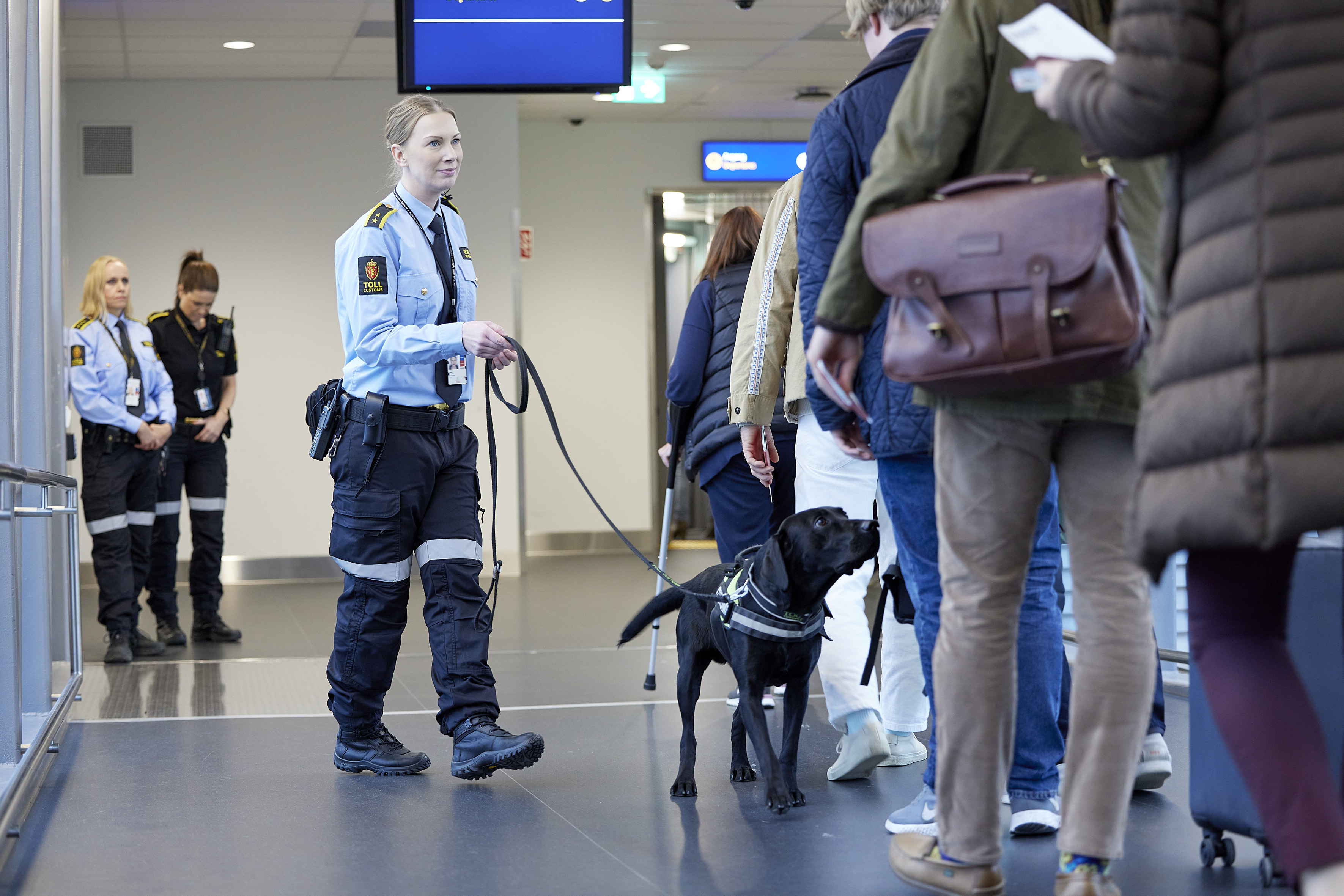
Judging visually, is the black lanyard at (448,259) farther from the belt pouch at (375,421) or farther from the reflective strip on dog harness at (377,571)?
the reflective strip on dog harness at (377,571)

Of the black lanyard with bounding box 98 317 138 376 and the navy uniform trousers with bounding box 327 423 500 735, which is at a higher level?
the black lanyard with bounding box 98 317 138 376

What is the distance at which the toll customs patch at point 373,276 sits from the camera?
125 inches

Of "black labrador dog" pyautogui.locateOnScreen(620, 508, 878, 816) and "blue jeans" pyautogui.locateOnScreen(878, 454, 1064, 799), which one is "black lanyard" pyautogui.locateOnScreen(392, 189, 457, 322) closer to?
"black labrador dog" pyautogui.locateOnScreen(620, 508, 878, 816)

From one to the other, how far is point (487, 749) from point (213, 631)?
3571mm

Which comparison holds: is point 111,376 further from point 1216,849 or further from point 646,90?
point 1216,849

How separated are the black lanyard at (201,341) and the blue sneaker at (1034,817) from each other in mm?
4961

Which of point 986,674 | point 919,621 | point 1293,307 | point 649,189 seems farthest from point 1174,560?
point 649,189

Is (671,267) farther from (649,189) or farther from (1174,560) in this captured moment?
(1174,560)

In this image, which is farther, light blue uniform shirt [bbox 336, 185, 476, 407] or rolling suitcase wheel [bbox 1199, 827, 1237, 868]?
light blue uniform shirt [bbox 336, 185, 476, 407]

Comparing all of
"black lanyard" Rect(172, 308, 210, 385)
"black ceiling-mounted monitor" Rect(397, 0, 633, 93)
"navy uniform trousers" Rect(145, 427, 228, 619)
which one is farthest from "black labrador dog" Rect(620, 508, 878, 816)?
"black lanyard" Rect(172, 308, 210, 385)

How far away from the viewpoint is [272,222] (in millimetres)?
8844

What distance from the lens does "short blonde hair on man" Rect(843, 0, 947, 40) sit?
2.43 meters

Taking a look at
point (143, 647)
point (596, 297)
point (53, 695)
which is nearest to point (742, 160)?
point (596, 297)

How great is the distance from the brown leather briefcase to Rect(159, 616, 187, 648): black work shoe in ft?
16.4
